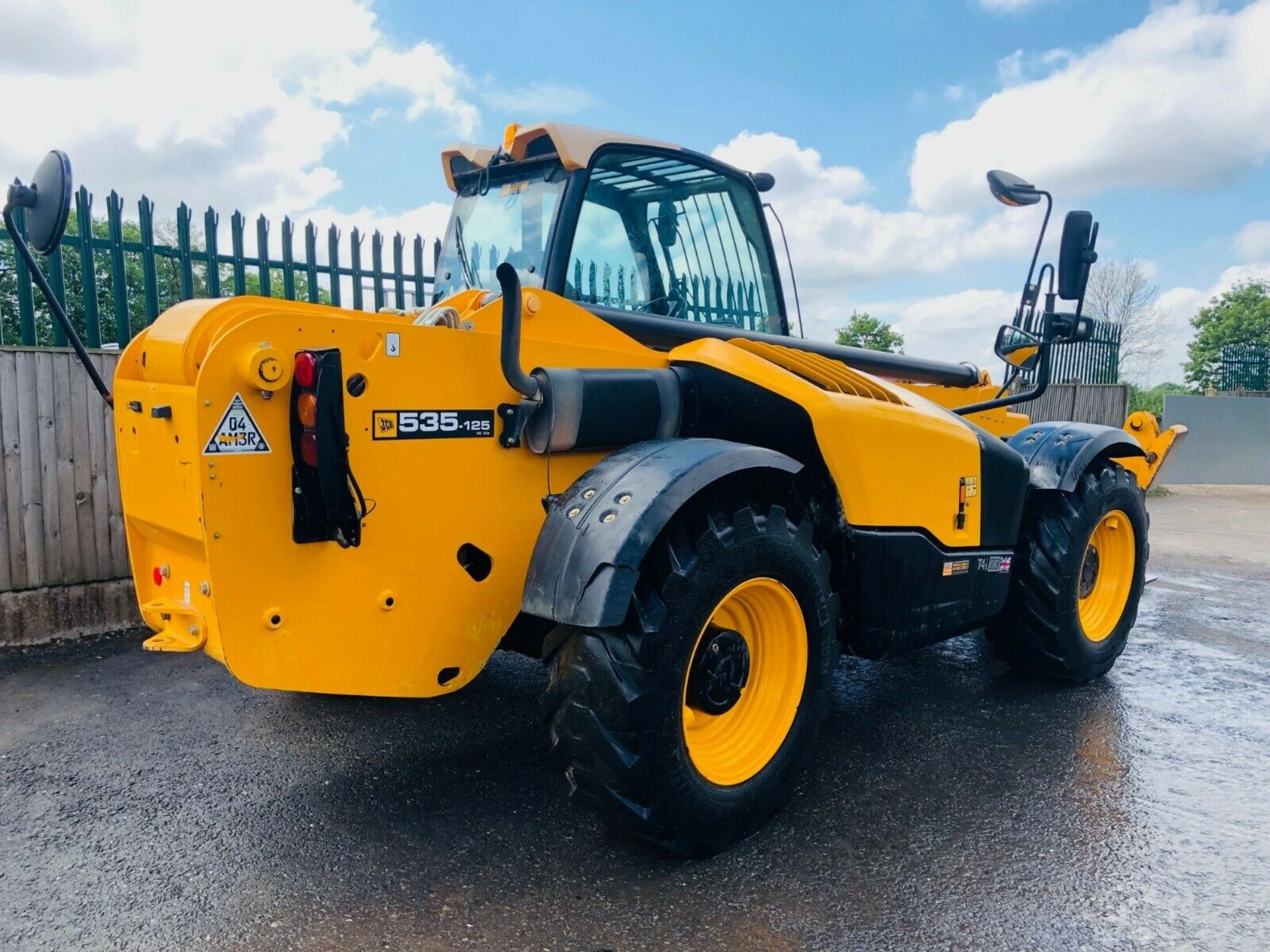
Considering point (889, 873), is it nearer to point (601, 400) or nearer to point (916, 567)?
point (916, 567)

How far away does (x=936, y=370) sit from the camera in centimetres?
514

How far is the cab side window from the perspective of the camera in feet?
11.8

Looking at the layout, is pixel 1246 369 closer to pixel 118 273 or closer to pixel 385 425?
pixel 118 273

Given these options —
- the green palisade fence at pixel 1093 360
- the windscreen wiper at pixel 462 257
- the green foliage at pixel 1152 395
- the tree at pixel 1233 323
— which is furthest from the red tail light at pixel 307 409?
the tree at pixel 1233 323

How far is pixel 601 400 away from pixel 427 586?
0.79m

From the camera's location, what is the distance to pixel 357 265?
6543 mm

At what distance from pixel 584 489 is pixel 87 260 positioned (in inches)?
165

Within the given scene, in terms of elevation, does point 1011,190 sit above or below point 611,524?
above

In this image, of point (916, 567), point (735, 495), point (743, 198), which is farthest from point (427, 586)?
point (743, 198)

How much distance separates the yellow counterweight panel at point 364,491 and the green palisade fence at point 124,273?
295 centimetres

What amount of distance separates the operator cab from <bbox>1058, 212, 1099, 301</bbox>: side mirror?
4.03 ft

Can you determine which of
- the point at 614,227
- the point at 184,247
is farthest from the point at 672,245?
the point at 184,247

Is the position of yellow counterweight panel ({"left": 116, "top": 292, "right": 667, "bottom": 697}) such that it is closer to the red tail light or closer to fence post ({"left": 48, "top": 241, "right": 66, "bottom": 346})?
the red tail light

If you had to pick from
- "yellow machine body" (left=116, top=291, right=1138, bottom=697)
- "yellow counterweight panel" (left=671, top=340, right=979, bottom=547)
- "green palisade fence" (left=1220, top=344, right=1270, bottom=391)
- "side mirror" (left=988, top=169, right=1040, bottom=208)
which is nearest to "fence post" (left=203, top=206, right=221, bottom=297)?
"yellow machine body" (left=116, top=291, right=1138, bottom=697)
